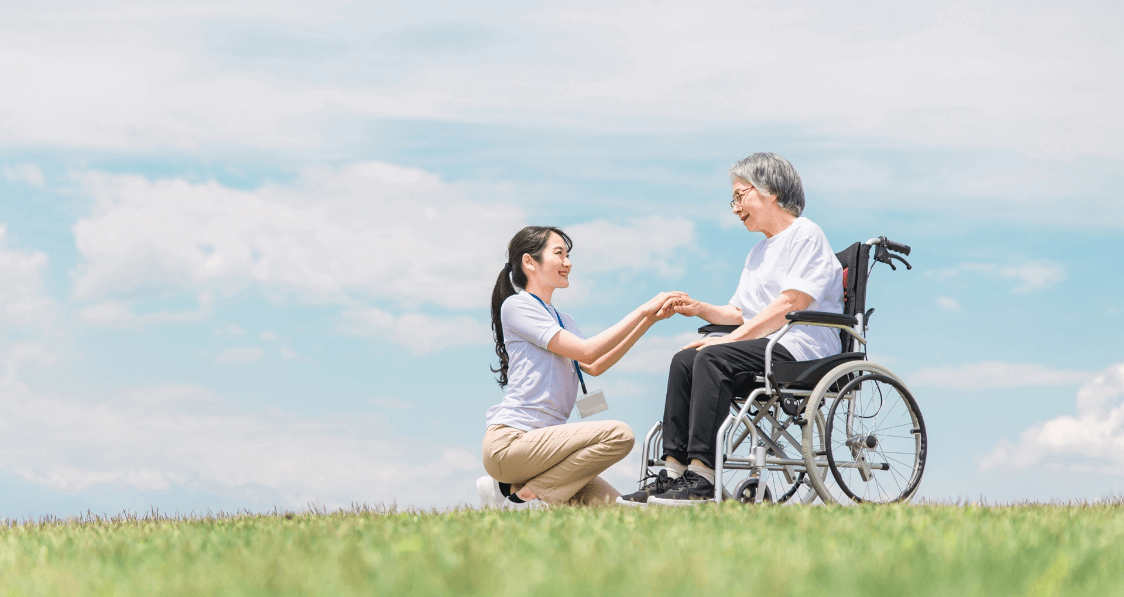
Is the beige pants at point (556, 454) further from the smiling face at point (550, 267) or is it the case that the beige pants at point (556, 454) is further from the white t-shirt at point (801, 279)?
the white t-shirt at point (801, 279)

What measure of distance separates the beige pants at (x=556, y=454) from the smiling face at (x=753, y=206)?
49.9 inches

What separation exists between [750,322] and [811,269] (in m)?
0.40

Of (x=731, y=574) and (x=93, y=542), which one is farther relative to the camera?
(x=93, y=542)

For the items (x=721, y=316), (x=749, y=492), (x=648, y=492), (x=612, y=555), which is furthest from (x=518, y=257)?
(x=612, y=555)

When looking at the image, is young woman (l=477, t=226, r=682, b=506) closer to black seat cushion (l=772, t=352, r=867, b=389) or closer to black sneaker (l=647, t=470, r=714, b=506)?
black sneaker (l=647, t=470, r=714, b=506)

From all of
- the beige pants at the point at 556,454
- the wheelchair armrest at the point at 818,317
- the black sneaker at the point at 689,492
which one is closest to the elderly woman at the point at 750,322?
the black sneaker at the point at 689,492

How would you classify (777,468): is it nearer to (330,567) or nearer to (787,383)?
(787,383)

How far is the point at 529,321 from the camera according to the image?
4.91m

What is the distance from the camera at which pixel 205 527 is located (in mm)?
4371

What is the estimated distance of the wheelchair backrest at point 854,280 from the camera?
5449 millimetres

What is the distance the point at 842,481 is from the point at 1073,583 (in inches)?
91.5

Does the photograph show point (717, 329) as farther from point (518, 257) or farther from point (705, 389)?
point (518, 257)

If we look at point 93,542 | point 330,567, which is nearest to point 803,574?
point 330,567

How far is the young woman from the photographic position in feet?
16.0
